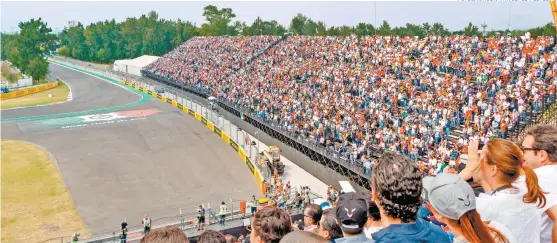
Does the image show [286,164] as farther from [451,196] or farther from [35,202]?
[451,196]

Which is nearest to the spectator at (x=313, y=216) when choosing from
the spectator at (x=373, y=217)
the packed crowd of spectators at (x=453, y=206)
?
the packed crowd of spectators at (x=453, y=206)

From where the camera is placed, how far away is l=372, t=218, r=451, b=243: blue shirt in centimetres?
280

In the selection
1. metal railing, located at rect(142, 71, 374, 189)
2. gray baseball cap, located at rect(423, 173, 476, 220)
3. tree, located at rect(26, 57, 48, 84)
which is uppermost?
gray baseball cap, located at rect(423, 173, 476, 220)

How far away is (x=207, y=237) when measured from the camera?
12.1 feet

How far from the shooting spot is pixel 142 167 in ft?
90.4

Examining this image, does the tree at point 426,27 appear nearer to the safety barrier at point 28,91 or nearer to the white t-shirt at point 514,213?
the safety barrier at point 28,91

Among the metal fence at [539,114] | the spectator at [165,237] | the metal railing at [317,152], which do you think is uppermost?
the spectator at [165,237]

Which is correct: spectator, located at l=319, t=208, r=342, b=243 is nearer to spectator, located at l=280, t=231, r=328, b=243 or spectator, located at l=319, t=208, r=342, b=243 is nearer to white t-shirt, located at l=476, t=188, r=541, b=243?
white t-shirt, located at l=476, t=188, r=541, b=243

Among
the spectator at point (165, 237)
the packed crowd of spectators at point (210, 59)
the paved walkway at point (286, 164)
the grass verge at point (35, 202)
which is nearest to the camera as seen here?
the spectator at point (165, 237)

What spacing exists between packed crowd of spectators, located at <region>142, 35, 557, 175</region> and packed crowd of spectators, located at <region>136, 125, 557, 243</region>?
13503mm

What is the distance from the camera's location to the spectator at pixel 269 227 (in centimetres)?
346

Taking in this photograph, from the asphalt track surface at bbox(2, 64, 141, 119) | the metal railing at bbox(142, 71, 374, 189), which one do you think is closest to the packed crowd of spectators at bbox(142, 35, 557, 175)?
the metal railing at bbox(142, 71, 374, 189)

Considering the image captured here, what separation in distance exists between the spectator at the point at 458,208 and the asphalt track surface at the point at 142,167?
56.7 feet

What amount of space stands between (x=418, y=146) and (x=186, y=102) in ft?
106
